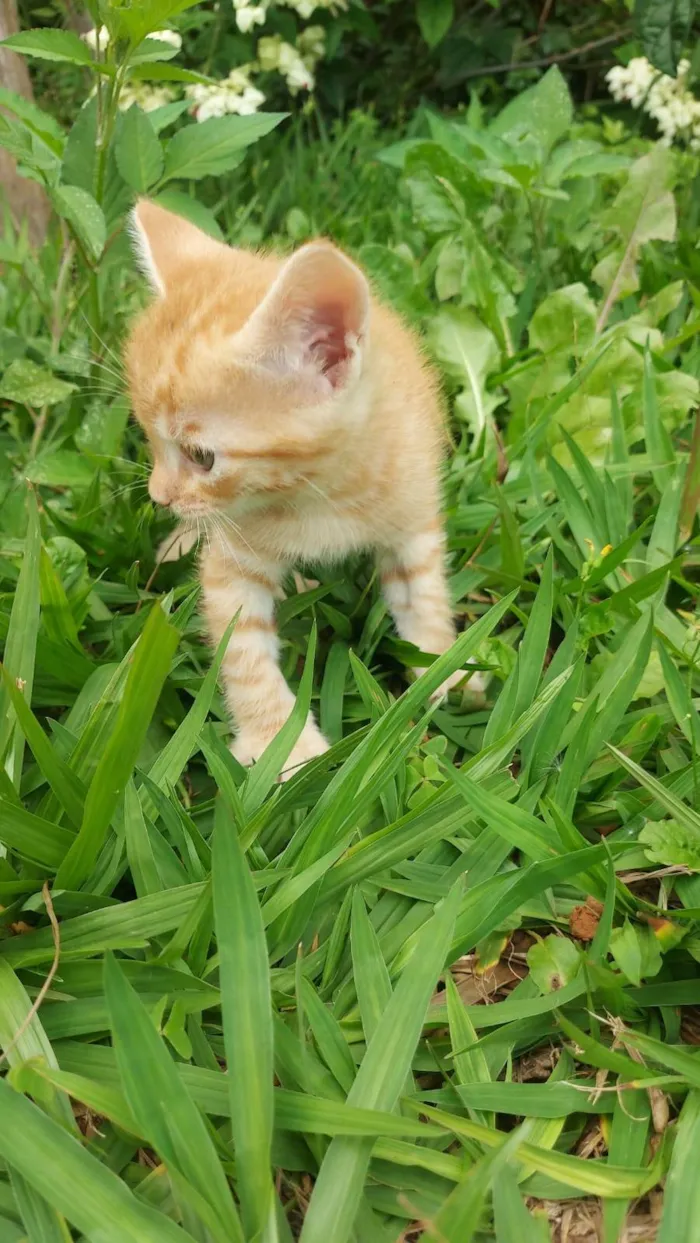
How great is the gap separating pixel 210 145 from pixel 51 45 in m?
0.30

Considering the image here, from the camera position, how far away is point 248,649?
123 cm

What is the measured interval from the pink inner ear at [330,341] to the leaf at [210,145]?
24.2 inches

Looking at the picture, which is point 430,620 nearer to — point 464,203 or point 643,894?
point 643,894

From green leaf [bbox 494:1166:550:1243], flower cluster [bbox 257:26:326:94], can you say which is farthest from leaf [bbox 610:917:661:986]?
flower cluster [bbox 257:26:326:94]

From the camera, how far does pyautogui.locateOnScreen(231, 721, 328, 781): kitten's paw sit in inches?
45.1

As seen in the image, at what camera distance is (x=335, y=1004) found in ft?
2.82

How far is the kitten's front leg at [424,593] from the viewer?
133cm

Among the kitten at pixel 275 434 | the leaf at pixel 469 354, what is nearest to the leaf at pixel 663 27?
the leaf at pixel 469 354

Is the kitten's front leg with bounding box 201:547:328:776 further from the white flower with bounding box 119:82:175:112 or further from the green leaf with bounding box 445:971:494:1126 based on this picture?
the white flower with bounding box 119:82:175:112

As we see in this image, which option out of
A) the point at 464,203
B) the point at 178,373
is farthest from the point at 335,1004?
the point at 464,203

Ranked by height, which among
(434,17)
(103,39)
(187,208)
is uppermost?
(434,17)

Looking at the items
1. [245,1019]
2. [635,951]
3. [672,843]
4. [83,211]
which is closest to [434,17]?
[83,211]

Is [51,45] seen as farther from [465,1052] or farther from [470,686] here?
[465,1052]

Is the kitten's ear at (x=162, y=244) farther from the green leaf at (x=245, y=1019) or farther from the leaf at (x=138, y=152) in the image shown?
the green leaf at (x=245, y=1019)
